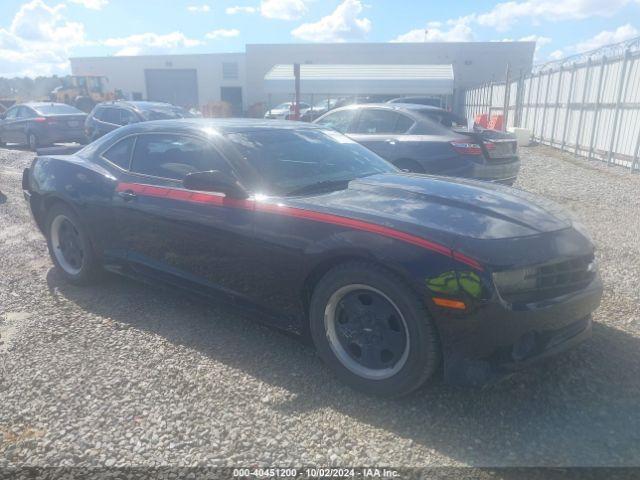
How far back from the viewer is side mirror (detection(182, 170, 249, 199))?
3.20 m

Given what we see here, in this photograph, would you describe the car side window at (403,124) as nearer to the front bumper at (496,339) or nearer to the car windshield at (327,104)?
the front bumper at (496,339)

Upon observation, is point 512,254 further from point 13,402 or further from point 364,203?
point 13,402

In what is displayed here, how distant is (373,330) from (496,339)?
64cm

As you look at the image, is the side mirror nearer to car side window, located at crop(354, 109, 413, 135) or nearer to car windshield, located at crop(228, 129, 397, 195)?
car windshield, located at crop(228, 129, 397, 195)

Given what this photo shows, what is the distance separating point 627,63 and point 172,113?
10.6 metres

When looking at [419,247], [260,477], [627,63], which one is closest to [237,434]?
[260,477]

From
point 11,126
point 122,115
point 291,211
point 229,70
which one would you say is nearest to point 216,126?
point 291,211

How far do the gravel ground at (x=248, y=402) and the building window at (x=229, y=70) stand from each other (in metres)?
47.2

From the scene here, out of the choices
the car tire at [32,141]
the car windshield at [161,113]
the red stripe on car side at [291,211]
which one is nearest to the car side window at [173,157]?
the red stripe on car side at [291,211]

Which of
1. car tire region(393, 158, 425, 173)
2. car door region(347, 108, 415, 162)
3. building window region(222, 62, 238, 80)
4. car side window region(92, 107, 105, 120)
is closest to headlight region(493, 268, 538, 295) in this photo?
car tire region(393, 158, 425, 173)

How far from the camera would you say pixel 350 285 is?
107 inches

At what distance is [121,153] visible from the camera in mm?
4273

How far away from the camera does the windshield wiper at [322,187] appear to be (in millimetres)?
3293

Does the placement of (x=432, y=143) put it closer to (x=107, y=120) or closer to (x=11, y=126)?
(x=107, y=120)
